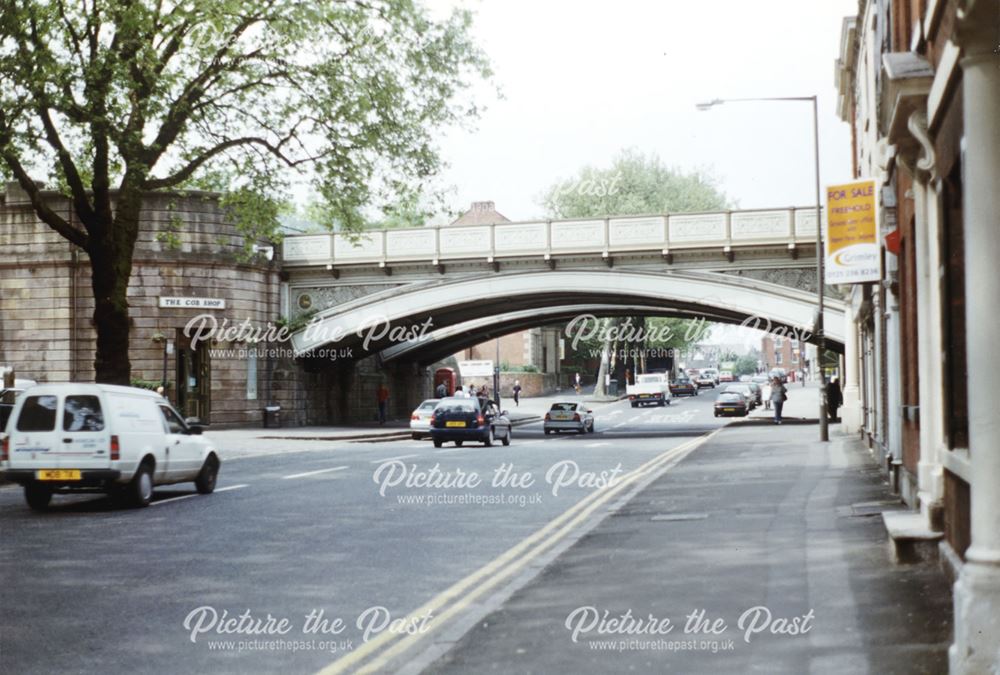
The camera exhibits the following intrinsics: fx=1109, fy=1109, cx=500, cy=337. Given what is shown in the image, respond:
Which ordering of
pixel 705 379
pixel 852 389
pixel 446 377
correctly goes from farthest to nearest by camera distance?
pixel 705 379 → pixel 446 377 → pixel 852 389

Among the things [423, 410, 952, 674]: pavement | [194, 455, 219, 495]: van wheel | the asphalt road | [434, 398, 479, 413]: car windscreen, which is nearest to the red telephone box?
[434, 398, 479, 413]: car windscreen

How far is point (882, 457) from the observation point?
17.8 meters

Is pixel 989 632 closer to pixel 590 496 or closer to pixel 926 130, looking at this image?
pixel 926 130

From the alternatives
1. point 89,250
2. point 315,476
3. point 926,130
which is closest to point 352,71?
point 89,250

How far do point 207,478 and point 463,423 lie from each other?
13.9 m

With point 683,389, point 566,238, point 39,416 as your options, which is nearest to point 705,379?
point 683,389

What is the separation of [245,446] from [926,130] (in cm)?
2306

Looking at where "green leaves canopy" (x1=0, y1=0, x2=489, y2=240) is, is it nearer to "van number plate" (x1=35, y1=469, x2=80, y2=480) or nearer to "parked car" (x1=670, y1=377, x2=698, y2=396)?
"van number plate" (x1=35, y1=469, x2=80, y2=480)

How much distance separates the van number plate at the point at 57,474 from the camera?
13.7 m

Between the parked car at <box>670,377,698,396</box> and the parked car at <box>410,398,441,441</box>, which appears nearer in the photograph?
the parked car at <box>410,398,441,441</box>

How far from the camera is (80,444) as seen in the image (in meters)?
13.8

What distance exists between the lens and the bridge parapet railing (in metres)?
35.8

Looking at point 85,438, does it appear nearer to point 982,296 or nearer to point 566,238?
point 982,296

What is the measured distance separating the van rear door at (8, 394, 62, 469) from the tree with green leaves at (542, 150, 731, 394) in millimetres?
54909
